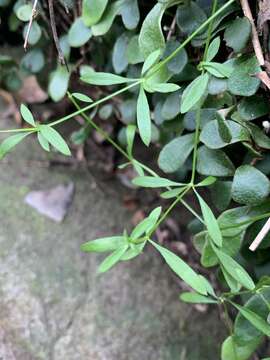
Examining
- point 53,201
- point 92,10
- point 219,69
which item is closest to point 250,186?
point 219,69

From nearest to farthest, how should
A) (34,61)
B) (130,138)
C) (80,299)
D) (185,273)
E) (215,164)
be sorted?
(185,273), (215,164), (130,138), (80,299), (34,61)

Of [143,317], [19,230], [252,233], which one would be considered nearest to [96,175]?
[19,230]

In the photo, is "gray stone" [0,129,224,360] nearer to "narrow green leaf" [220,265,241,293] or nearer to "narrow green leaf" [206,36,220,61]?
"narrow green leaf" [220,265,241,293]

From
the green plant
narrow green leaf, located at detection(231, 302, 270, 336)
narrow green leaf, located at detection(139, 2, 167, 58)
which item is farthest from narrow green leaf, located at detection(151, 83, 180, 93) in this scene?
narrow green leaf, located at detection(231, 302, 270, 336)

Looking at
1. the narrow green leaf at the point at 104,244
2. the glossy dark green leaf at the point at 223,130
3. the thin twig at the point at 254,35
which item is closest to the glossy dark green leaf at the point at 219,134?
the glossy dark green leaf at the point at 223,130

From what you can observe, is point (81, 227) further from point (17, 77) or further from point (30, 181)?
point (17, 77)

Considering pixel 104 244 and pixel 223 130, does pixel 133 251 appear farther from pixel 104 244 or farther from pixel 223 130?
pixel 223 130
